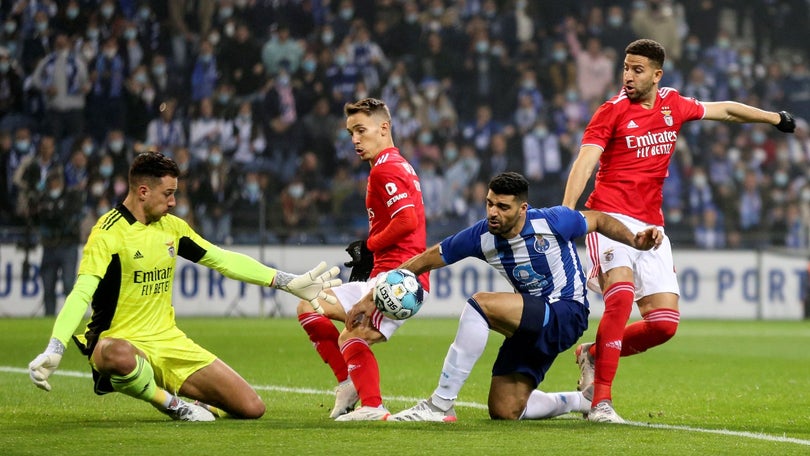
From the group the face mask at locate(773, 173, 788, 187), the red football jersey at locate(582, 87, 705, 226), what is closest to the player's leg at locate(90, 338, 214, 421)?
the red football jersey at locate(582, 87, 705, 226)

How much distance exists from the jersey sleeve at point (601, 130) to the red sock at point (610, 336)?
0.84 metres

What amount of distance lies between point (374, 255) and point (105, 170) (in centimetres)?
1221

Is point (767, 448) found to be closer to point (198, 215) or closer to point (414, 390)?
point (414, 390)

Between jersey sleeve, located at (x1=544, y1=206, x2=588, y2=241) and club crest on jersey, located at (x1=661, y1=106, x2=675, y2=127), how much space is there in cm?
116

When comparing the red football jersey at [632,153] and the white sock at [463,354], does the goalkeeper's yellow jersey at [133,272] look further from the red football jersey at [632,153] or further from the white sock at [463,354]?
the red football jersey at [632,153]

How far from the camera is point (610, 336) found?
6965mm

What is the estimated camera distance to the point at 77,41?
66.1 feet

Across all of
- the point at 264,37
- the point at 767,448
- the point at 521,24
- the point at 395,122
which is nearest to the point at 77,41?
the point at 264,37

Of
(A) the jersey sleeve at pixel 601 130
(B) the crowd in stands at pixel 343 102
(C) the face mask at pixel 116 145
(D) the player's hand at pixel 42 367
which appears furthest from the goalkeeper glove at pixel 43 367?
(C) the face mask at pixel 116 145

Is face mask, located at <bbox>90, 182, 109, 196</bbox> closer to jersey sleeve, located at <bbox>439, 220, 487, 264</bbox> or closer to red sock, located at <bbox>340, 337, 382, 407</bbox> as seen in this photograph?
red sock, located at <bbox>340, 337, 382, 407</bbox>

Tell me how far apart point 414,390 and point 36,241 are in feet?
32.9

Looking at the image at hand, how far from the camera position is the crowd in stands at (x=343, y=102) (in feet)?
61.4

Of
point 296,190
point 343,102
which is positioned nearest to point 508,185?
point 296,190

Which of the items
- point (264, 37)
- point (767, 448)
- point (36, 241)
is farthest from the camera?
point (264, 37)
